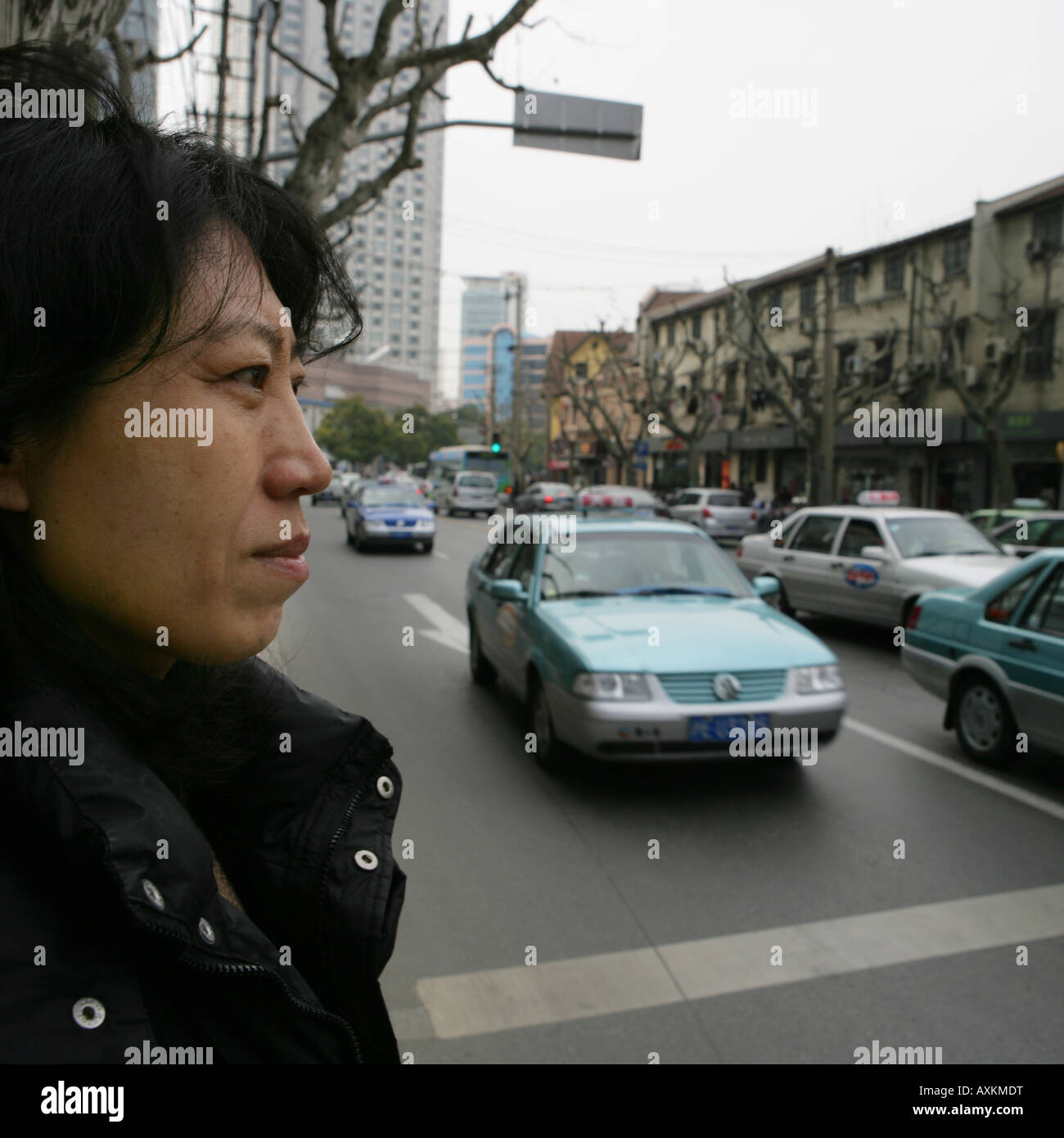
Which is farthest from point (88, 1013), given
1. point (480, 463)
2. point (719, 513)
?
point (480, 463)

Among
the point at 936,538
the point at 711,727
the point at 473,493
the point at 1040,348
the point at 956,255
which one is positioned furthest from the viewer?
the point at 473,493

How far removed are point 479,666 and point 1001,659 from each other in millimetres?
4340

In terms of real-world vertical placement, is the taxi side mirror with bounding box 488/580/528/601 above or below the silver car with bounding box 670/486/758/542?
above

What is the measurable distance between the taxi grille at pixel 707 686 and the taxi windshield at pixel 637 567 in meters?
1.35

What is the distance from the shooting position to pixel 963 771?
20.6ft

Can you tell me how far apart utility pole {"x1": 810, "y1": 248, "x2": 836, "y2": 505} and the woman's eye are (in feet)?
70.6

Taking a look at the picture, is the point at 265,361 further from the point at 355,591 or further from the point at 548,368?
the point at 548,368

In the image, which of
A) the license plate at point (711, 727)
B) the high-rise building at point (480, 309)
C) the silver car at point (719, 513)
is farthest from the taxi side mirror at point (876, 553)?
the high-rise building at point (480, 309)

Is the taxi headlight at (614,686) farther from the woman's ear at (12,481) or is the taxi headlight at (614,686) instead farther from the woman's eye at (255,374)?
the woman's ear at (12,481)

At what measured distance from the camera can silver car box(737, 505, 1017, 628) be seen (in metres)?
10.5

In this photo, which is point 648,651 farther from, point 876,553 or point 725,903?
point 876,553

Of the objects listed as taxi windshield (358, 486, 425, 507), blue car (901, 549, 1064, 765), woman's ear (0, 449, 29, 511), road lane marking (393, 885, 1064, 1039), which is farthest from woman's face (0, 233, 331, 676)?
taxi windshield (358, 486, 425, 507)

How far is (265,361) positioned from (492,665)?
7.26m

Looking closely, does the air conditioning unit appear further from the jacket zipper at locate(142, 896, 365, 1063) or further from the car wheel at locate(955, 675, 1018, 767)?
the jacket zipper at locate(142, 896, 365, 1063)
